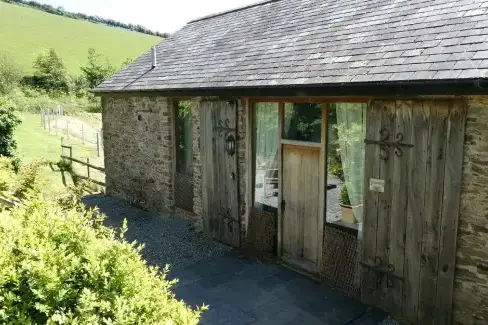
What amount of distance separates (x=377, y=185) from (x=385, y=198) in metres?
0.21

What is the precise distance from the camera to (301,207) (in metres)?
6.76

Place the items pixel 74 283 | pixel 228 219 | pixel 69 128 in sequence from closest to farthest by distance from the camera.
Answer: pixel 74 283 < pixel 228 219 < pixel 69 128

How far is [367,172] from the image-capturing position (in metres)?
5.54

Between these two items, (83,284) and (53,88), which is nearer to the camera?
(83,284)

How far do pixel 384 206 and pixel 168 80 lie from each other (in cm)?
594

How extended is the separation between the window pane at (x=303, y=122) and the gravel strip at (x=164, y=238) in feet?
9.47

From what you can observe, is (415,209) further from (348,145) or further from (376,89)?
(376,89)

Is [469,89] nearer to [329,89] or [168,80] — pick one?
[329,89]

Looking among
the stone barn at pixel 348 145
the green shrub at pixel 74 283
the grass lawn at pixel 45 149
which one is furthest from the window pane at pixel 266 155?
the grass lawn at pixel 45 149

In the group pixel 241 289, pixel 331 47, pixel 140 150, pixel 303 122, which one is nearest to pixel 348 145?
pixel 303 122

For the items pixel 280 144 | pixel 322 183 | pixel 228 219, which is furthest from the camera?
pixel 228 219

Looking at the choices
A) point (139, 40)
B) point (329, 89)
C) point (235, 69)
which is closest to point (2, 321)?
point (329, 89)

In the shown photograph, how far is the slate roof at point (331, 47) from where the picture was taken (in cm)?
489

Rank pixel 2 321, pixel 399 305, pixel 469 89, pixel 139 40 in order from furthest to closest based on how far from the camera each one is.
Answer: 1. pixel 139 40
2. pixel 399 305
3. pixel 469 89
4. pixel 2 321
